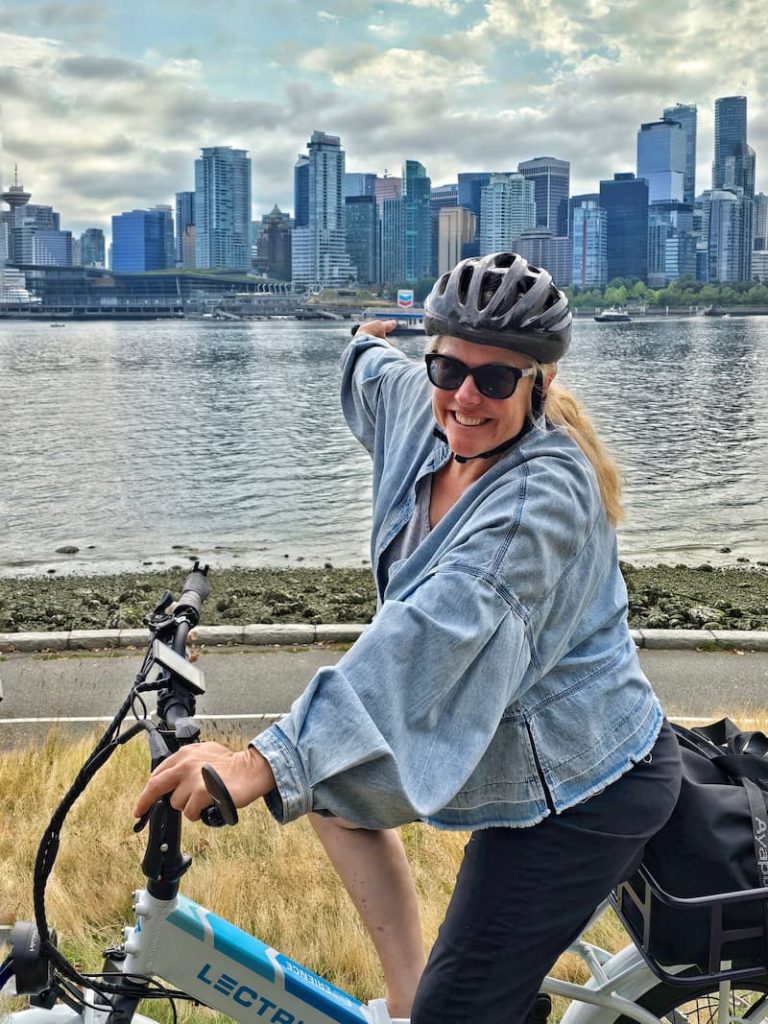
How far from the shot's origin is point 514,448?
8.34 ft

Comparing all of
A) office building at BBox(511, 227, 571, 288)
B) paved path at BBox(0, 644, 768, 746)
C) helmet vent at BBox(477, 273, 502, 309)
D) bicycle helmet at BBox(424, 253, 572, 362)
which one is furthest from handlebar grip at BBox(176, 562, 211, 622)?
office building at BBox(511, 227, 571, 288)

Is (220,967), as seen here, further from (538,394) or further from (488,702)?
(538,394)

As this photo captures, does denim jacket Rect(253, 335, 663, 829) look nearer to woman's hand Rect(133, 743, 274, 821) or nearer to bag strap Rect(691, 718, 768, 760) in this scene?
woman's hand Rect(133, 743, 274, 821)

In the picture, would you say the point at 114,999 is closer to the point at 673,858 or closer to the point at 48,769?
the point at 673,858

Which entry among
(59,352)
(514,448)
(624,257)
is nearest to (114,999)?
(514,448)

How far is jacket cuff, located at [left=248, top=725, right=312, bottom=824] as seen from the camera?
198cm

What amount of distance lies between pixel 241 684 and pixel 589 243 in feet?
573

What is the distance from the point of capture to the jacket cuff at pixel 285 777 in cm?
198

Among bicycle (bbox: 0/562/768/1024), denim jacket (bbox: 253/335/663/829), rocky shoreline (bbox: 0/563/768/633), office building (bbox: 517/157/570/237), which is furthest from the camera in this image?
office building (bbox: 517/157/570/237)

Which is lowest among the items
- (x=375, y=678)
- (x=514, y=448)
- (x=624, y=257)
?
(x=375, y=678)

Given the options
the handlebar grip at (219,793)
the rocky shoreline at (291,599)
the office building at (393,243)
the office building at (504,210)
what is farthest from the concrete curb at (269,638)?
the office building at (393,243)

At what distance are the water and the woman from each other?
3.27 metres

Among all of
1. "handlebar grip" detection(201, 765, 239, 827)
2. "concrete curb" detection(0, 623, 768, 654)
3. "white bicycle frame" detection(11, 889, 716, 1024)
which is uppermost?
"handlebar grip" detection(201, 765, 239, 827)

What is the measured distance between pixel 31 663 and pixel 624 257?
196 meters
